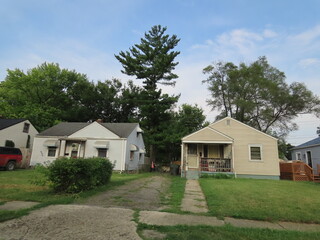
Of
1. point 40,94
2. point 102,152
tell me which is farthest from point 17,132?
point 40,94

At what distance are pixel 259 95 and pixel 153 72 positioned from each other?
16.4 meters

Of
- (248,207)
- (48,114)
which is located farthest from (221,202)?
(48,114)

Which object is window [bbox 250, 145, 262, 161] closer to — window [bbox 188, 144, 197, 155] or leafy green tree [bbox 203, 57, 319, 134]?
window [bbox 188, 144, 197, 155]

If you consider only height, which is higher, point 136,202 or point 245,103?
point 245,103

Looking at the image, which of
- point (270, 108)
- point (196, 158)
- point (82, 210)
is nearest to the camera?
point (82, 210)

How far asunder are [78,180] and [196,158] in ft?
41.5

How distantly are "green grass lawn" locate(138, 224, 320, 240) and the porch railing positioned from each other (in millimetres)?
12514

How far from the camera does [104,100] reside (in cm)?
3669

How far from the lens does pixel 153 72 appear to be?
1064 inches

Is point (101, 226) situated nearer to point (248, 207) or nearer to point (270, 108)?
point (248, 207)

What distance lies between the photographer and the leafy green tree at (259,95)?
27.3 metres

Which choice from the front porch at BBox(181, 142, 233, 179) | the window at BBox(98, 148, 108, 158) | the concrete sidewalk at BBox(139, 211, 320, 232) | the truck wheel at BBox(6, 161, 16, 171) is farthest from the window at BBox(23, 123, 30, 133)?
the concrete sidewalk at BBox(139, 211, 320, 232)

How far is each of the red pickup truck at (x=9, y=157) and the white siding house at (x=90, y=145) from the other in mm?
2769

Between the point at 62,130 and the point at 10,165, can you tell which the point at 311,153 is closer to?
the point at 62,130
